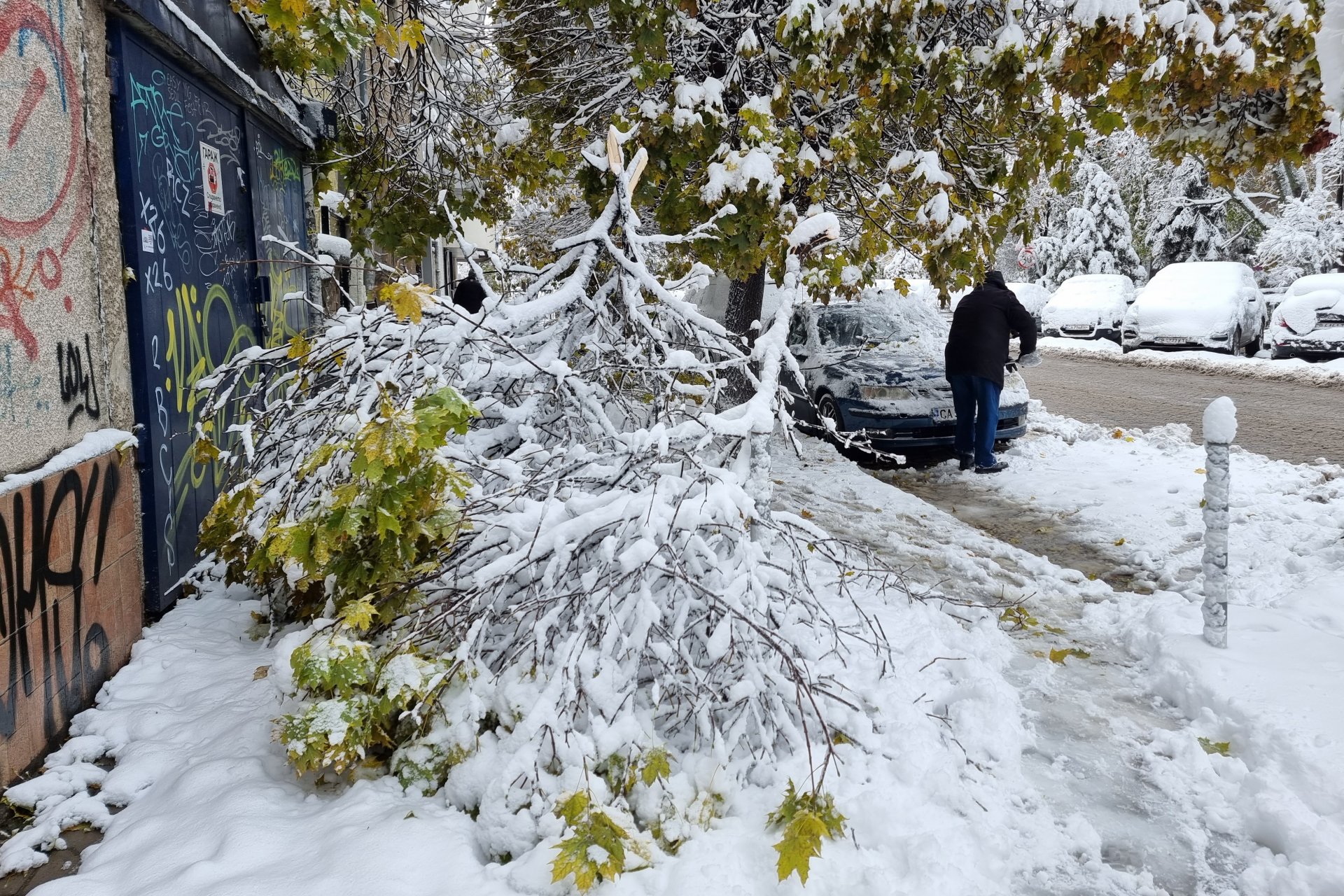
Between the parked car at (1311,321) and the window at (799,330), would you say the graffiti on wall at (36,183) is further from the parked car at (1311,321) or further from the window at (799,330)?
the parked car at (1311,321)

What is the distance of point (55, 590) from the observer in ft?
10.5

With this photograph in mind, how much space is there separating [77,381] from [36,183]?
2.45 feet

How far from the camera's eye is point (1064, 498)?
280 inches

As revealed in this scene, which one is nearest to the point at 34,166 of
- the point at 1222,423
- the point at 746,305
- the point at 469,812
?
the point at 469,812

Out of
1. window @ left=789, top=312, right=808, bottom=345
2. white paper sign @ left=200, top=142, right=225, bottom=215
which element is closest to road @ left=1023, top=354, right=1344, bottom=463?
window @ left=789, top=312, right=808, bottom=345

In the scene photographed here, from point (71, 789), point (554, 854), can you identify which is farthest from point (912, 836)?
point (71, 789)

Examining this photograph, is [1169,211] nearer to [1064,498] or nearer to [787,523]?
[1064,498]

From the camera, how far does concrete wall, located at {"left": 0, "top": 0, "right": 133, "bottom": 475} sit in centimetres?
305

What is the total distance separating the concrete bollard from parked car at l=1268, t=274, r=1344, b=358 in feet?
50.4

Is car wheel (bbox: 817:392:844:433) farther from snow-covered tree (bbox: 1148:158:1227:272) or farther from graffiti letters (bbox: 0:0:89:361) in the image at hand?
snow-covered tree (bbox: 1148:158:1227:272)

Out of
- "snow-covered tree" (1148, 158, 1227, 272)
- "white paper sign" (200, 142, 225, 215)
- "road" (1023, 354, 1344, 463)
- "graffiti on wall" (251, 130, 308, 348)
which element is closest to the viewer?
"white paper sign" (200, 142, 225, 215)

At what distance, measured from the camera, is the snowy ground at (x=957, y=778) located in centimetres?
256

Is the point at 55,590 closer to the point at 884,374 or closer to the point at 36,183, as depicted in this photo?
the point at 36,183

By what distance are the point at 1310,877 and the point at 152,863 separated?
11.0ft
